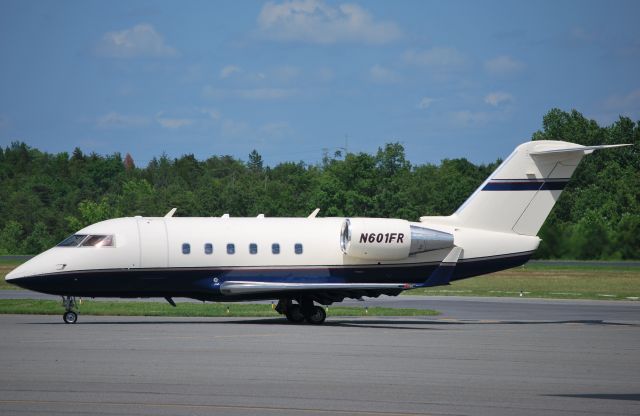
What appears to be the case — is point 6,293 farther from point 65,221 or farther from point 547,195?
point 65,221

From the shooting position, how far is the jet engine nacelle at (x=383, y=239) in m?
31.1

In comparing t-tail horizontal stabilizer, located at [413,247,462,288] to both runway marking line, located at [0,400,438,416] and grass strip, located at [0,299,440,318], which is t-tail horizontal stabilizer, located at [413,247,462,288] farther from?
runway marking line, located at [0,400,438,416]

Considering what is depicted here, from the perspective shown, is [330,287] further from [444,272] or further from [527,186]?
Answer: [527,186]

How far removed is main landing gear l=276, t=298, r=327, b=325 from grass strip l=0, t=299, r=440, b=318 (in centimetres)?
249

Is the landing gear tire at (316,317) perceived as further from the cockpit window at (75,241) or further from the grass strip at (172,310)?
the cockpit window at (75,241)

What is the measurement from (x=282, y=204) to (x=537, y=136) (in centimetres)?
3455

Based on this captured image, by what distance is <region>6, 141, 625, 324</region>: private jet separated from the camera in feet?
98.3

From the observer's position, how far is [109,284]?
1178 inches

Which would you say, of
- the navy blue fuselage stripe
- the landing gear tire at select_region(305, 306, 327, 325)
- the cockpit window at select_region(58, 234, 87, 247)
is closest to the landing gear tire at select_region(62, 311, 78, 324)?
the cockpit window at select_region(58, 234, 87, 247)

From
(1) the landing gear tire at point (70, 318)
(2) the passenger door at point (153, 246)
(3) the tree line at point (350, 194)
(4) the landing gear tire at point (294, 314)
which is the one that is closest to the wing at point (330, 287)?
(4) the landing gear tire at point (294, 314)

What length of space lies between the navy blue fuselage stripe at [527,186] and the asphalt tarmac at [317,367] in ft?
13.3

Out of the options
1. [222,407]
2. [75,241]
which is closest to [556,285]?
[75,241]

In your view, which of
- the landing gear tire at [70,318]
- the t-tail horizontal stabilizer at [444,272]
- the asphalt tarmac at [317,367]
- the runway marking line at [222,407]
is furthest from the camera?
the t-tail horizontal stabilizer at [444,272]

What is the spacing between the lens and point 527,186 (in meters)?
32.4
